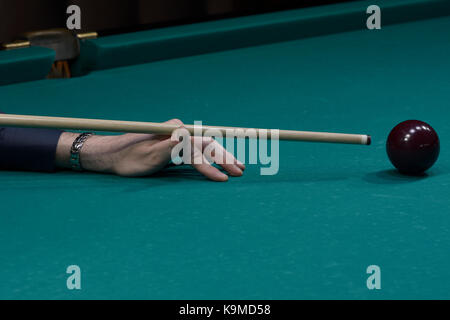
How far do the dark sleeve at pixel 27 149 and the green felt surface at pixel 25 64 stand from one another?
0.89 metres

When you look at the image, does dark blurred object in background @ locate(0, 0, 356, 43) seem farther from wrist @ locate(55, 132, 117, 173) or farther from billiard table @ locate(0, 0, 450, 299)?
wrist @ locate(55, 132, 117, 173)

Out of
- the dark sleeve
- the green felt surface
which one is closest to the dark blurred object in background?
the green felt surface

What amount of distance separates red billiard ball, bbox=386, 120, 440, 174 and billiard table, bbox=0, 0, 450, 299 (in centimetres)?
4

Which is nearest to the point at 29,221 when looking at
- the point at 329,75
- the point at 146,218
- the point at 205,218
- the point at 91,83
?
the point at 146,218

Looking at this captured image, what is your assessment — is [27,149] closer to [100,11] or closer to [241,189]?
[241,189]

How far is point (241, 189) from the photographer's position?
7.34 ft

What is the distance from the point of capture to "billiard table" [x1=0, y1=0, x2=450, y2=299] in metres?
1.68

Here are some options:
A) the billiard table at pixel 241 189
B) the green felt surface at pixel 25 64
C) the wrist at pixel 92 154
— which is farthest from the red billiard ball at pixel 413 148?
the green felt surface at pixel 25 64

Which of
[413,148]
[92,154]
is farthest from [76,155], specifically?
[413,148]

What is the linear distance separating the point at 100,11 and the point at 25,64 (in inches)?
96.4

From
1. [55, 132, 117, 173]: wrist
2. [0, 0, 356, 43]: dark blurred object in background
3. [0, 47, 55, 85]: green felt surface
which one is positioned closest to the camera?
[55, 132, 117, 173]: wrist

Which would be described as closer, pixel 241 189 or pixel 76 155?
pixel 241 189

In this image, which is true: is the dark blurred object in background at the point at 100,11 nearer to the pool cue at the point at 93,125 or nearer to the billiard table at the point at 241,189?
the billiard table at the point at 241,189

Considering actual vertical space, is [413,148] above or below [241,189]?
above
